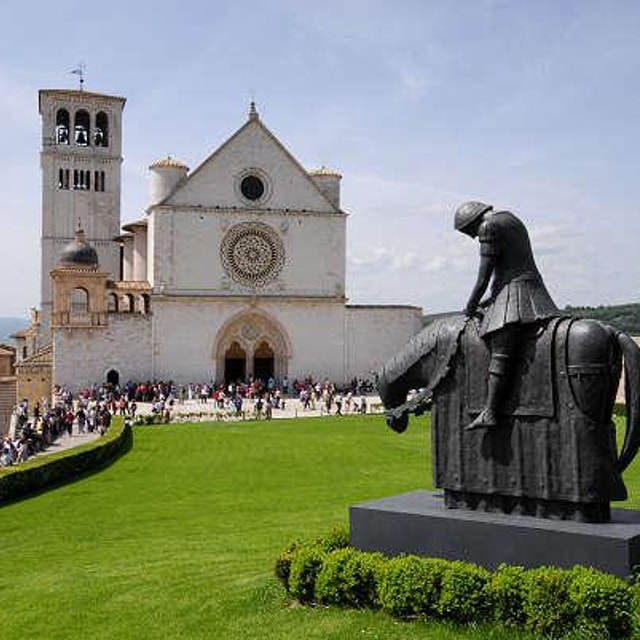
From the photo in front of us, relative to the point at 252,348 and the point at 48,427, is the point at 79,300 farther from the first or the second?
the point at 48,427

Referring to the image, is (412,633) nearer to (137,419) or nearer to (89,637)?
(89,637)

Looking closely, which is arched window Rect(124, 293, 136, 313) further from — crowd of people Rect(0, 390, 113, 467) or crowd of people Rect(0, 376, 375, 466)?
crowd of people Rect(0, 390, 113, 467)

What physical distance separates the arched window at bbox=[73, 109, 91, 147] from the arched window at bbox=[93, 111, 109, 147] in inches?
27.4

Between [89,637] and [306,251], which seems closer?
[89,637]

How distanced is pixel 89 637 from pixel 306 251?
45390mm

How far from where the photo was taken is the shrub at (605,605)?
713 cm

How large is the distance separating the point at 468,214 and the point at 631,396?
2.50 m

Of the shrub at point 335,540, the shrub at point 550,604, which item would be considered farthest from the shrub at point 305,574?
the shrub at point 550,604

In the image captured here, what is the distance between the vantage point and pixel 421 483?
63.7ft

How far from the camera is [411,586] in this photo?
8117 mm

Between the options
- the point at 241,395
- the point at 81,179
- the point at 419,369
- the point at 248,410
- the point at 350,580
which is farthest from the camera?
the point at 81,179

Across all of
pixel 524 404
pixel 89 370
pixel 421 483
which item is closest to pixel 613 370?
pixel 524 404

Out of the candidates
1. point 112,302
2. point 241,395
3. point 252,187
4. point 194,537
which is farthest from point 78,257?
point 194,537

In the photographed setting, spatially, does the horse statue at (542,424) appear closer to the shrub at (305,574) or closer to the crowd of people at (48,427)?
the shrub at (305,574)
